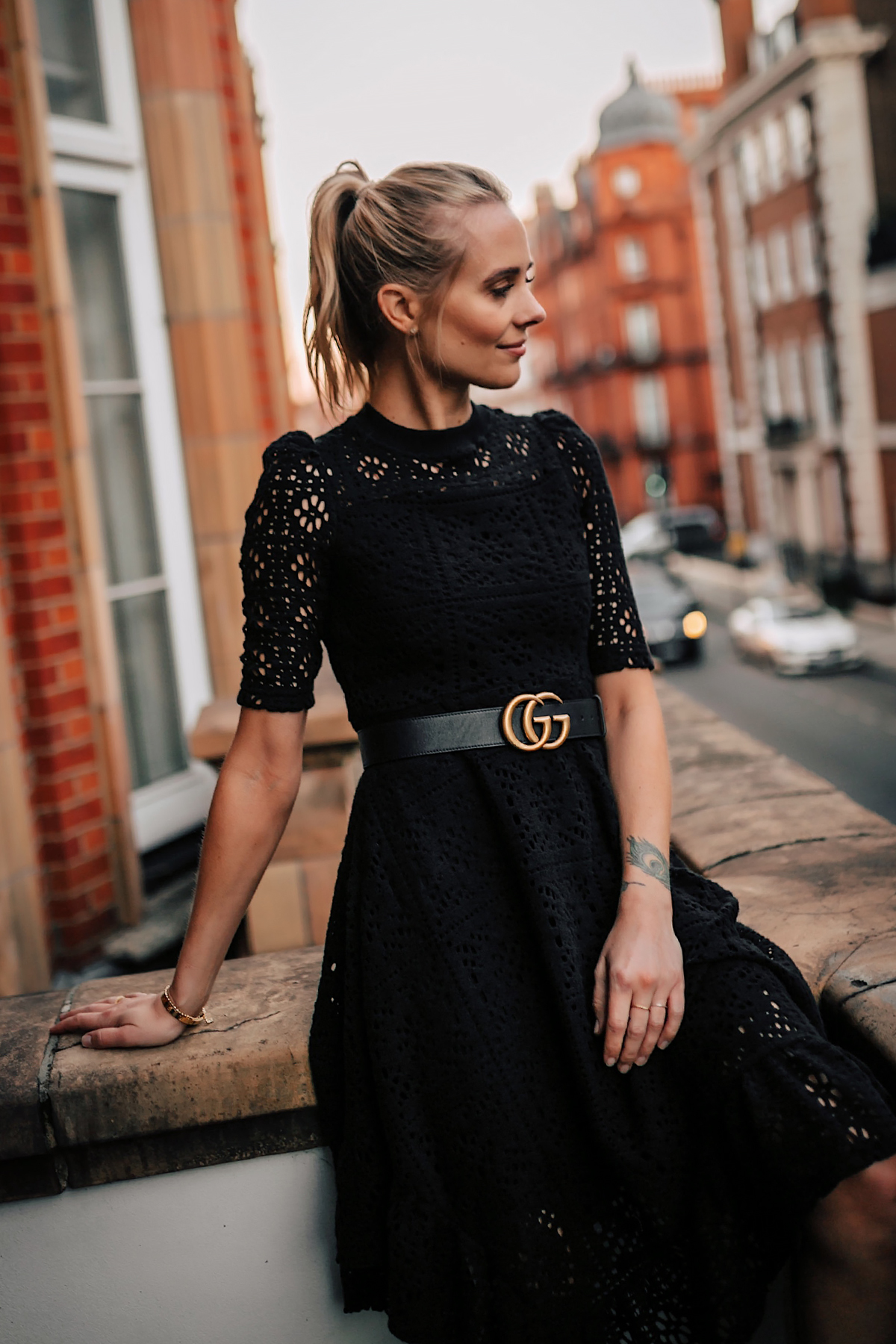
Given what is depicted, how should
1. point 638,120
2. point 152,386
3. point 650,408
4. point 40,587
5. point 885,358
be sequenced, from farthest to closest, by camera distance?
point 650,408, point 638,120, point 885,358, point 152,386, point 40,587

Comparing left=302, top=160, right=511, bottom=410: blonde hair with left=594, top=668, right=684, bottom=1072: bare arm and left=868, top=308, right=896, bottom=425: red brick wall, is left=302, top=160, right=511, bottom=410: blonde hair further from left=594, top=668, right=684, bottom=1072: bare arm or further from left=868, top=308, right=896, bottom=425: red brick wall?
left=868, top=308, right=896, bottom=425: red brick wall

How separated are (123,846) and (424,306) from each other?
211 centimetres

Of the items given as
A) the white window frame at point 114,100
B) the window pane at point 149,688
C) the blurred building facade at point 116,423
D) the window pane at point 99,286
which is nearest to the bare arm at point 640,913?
the blurred building facade at point 116,423

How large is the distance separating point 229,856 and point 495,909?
36 centimetres

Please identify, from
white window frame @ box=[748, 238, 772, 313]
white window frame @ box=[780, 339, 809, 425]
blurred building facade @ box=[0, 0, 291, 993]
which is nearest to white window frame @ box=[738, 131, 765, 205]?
white window frame @ box=[748, 238, 772, 313]

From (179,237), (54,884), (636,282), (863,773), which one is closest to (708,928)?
(54,884)

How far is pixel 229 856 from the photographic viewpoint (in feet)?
5.33

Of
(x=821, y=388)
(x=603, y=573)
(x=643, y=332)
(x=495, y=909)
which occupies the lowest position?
(x=495, y=909)

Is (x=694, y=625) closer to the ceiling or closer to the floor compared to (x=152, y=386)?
closer to the floor

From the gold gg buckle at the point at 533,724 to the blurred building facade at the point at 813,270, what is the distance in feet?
85.7

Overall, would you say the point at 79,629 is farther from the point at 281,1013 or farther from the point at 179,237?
the point at 281,1013

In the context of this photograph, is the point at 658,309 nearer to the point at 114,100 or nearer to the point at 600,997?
the point at 114,100

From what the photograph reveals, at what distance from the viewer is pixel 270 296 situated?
4512mm

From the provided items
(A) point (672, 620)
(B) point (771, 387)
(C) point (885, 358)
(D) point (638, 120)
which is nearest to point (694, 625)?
(A) point (672, 620)
